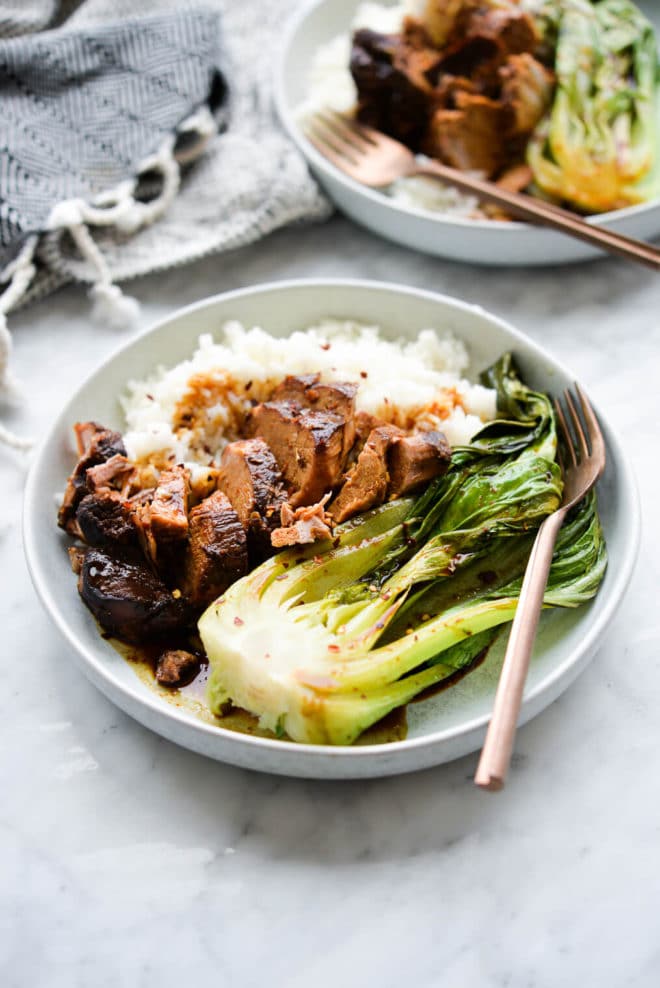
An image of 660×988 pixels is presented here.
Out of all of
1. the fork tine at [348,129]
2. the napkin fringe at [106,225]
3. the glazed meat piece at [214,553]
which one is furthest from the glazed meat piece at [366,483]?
the fork tine at [348,129]

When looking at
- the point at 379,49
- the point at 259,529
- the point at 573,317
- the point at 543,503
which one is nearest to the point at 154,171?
the point at 379,49

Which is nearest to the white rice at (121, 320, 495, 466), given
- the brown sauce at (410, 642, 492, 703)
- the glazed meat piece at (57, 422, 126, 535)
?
the glazed meat piece at (57, 422, 126, 535)

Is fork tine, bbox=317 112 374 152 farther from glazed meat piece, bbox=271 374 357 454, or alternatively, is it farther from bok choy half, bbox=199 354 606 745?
bok choy half, bbox=199 354 606 745

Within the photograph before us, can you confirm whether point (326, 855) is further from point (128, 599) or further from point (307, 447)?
point (307, 447)

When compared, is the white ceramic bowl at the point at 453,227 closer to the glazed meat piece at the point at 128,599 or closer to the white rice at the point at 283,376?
the white rice at the point at 283,376

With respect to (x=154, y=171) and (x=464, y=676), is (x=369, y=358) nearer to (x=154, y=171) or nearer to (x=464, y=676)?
(x=464, y=676)
